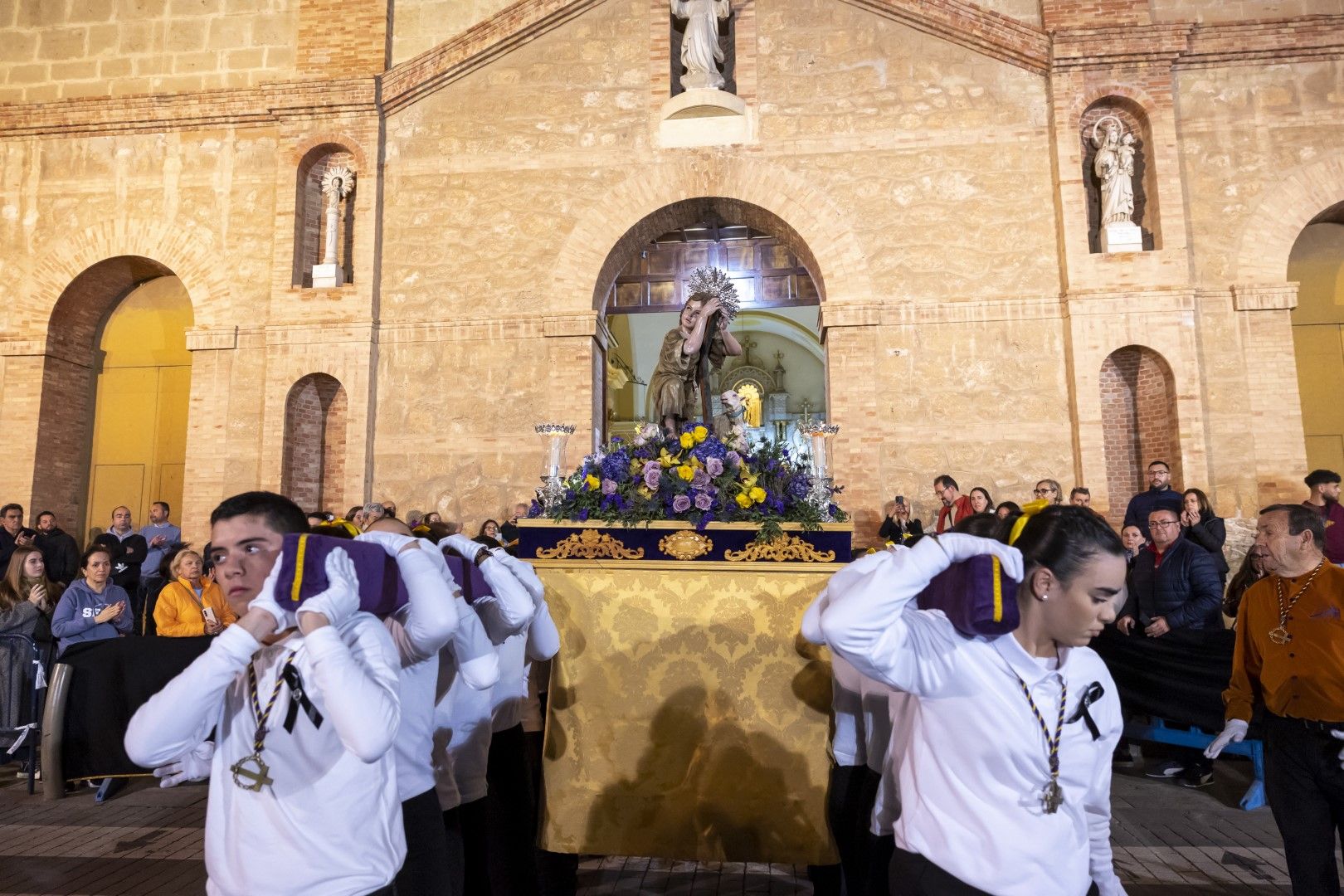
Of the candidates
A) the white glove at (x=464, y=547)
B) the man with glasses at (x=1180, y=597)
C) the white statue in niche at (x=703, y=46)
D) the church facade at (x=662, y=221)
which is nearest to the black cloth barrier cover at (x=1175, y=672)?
the man with glasses at (x=1180, y=597)

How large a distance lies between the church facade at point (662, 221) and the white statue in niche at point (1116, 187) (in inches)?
6.7

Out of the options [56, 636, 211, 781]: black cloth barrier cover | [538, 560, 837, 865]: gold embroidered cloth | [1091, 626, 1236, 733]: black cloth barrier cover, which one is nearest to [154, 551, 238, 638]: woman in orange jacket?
[56, 636, 211, 781]: black cloth barrier cover

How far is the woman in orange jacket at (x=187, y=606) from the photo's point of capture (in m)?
6.69

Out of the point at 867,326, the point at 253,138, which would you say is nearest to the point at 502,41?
the point at 253,138

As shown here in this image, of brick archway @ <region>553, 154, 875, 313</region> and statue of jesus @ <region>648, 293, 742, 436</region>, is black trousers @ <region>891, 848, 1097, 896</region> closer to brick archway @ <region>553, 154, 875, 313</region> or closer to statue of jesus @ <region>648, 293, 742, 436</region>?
statue of jesus @ <region>648, 293, 742, 436</region>

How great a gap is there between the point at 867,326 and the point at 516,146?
583cm

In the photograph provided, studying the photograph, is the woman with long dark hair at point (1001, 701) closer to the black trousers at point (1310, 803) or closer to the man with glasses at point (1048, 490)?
the black trousers at point (1310, 803)

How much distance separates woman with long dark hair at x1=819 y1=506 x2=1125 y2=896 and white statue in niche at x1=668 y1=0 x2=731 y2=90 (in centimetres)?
1164

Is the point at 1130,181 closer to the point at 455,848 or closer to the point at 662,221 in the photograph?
the point at 662,221

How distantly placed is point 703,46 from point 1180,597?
978 cm

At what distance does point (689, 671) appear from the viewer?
443 cm

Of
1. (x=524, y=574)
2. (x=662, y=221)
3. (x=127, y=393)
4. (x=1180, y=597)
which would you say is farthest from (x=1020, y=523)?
(x=127, y=393)

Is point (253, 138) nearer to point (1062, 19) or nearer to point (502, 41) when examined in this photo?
point (502, 41)

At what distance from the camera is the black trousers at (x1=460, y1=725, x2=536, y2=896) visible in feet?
12.2
